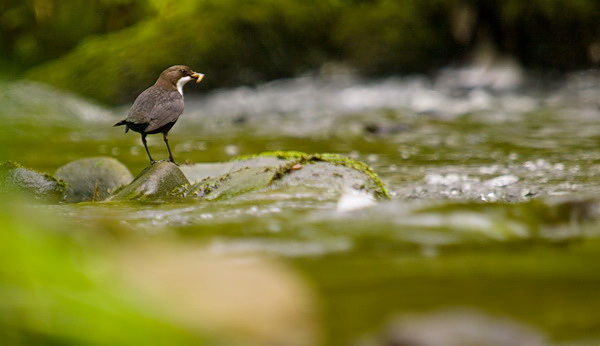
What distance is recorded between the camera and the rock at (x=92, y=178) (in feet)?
16.9

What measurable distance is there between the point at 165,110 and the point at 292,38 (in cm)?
1006

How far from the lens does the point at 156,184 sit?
14.0 ft

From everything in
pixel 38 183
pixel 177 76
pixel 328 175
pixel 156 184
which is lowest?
pixel 328 175

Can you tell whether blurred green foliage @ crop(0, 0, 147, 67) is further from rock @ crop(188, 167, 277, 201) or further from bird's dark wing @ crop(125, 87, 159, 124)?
bird's dark wing @ crop(125, 87, 159, 124)

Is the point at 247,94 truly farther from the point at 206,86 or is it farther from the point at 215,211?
the point at 215,211

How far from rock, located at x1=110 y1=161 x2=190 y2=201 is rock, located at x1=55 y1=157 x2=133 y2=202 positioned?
2.17 ft

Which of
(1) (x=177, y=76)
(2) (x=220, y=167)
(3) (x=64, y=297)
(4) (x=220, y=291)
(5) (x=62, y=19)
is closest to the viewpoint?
(3) (x=64, y=297)

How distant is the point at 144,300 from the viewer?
0.57 metres

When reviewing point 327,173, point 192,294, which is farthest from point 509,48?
point 192,294

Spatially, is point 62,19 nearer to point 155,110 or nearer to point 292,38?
point 292,38

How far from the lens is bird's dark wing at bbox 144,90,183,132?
3834 millimetres

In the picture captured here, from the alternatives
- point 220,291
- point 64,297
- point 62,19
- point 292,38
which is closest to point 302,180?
point 220,291

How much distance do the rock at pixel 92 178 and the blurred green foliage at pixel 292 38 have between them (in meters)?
7.29

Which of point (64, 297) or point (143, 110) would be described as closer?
point (64, 297)
